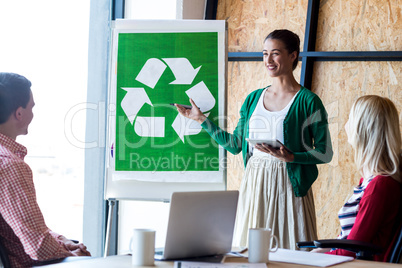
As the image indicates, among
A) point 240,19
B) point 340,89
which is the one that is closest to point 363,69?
point 340,89

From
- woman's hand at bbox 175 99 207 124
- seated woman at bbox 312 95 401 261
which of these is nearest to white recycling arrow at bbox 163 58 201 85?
woman's hand at bbox 175 99 207 124

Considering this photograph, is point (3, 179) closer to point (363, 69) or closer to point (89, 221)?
point (89, 221)

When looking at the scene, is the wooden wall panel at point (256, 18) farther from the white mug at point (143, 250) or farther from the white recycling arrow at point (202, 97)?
the white mug at point (143, 250)

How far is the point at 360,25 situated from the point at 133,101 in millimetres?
1946

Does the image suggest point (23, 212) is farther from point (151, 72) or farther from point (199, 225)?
point (151, 72)

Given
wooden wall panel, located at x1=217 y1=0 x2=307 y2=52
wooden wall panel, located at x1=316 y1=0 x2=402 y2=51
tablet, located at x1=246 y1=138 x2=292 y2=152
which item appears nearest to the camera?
tablet, located at x1=246 y1=138 x2=292 y2=152

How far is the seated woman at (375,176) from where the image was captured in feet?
5.92

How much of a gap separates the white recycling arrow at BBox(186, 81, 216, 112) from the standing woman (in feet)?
0.82

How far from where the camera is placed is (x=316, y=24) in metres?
3.97

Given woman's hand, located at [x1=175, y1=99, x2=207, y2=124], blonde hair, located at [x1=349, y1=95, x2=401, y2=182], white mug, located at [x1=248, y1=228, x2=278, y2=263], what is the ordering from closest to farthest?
white mug, located at [x1=248, y1=228, x2=278, y2=263]
blonde hair, located at [x1=349, y1=95, x2=401, y2=182]
woman's hand, located at [x1=175, y1=99, x2=207, y2=124]

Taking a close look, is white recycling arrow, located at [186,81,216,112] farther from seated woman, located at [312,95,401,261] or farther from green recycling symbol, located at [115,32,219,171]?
seated woman, located at [312,95,401,261]

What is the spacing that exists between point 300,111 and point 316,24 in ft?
5.16

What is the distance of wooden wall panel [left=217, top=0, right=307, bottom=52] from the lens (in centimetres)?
398

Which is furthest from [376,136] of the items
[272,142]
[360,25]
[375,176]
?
[360,25]
